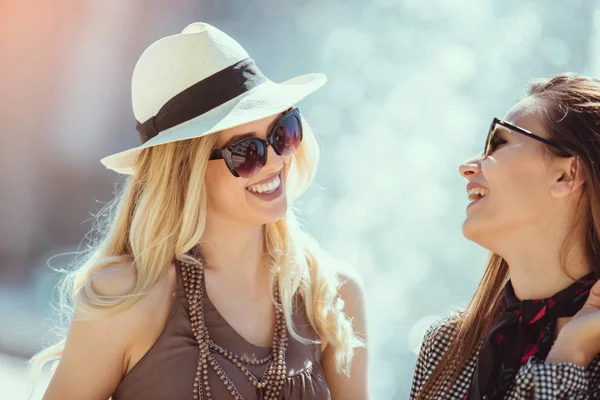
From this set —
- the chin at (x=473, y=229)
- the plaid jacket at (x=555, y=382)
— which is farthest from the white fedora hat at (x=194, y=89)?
Answer: the plaid jacket at (x=555, y=382)

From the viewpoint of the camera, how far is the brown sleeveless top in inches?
93.7

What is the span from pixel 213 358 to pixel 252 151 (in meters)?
0.61

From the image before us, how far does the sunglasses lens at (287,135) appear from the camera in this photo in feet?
8.35

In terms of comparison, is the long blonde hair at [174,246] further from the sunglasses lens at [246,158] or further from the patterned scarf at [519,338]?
the patterned scarf at [519,338]

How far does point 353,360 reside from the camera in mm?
2693

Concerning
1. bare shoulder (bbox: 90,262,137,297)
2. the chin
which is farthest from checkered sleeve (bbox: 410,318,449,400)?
bare shoulder (bbox: 90,262,137,297)

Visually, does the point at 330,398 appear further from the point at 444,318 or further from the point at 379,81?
the point at 379,81

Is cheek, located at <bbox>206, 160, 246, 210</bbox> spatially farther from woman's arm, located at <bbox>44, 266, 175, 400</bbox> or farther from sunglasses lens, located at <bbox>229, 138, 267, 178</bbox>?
woman's arm, located at <bbox>44, 266, 175, 400</bbox>

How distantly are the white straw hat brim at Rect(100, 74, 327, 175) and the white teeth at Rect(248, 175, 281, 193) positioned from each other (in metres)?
0.20

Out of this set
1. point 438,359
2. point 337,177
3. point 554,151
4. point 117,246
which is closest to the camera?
point 554,151

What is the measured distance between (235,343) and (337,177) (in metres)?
4.51

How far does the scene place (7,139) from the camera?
7031mm

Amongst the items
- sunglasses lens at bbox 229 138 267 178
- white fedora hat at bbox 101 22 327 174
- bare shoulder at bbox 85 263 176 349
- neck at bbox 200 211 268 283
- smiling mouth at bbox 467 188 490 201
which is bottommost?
bare shoulder at bbox 85 263 176 349

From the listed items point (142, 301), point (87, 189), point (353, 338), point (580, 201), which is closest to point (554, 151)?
point (580, 201)
